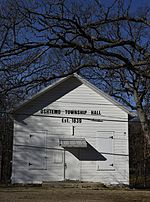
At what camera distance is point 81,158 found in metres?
22.2

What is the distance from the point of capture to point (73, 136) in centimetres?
2233

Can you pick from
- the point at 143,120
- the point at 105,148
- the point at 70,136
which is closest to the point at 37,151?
the point at 70,136

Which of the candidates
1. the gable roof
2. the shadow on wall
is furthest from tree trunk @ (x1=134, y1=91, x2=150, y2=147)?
the shadow on wall

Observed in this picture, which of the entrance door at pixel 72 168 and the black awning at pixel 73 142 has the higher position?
the black awning at pixel 73 142

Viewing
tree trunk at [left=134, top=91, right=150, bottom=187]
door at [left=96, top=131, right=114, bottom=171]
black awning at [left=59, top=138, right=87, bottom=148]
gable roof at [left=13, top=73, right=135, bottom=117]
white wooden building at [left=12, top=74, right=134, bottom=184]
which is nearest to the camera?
black awning at [left=59, top=138, right=87, bottom=148]

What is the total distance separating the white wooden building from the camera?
21953 millimetres

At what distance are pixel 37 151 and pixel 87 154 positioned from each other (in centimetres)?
288

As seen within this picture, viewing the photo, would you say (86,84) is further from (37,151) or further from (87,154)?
(37,151)

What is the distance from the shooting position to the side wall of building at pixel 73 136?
2195cm

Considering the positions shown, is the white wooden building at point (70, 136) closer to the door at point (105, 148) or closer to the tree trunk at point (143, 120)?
the door at point (105, 148)

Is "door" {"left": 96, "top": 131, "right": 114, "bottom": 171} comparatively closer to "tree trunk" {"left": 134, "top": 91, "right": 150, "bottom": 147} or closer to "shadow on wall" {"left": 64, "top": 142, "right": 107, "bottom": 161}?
"shadow on wall" {"left": 64, "top": 142, "right": 107, "bottom": 161}

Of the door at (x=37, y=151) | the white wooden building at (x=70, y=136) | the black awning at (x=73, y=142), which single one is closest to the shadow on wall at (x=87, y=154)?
the white wooden building at (x=70, y=136)

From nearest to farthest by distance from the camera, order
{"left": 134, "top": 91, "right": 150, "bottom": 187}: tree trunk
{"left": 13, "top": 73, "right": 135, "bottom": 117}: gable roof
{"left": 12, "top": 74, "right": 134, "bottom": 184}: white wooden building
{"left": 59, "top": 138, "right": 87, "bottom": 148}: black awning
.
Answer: {"left": 59, "top": 138, "right": 87, "bottom": 148}: black awning, {"left": 12, "top": 74, "right": 134, "bottom": 184}: white wooden building, {"left": 13, "top": 73, "right": 135, "bottom": 117}: gable roof, {"left": 134, "top": 91, "right": 150, "bottom": 187}: tree trunk

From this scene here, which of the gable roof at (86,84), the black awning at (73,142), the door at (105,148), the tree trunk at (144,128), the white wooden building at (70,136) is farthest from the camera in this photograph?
the tree trunk at (144,128)
